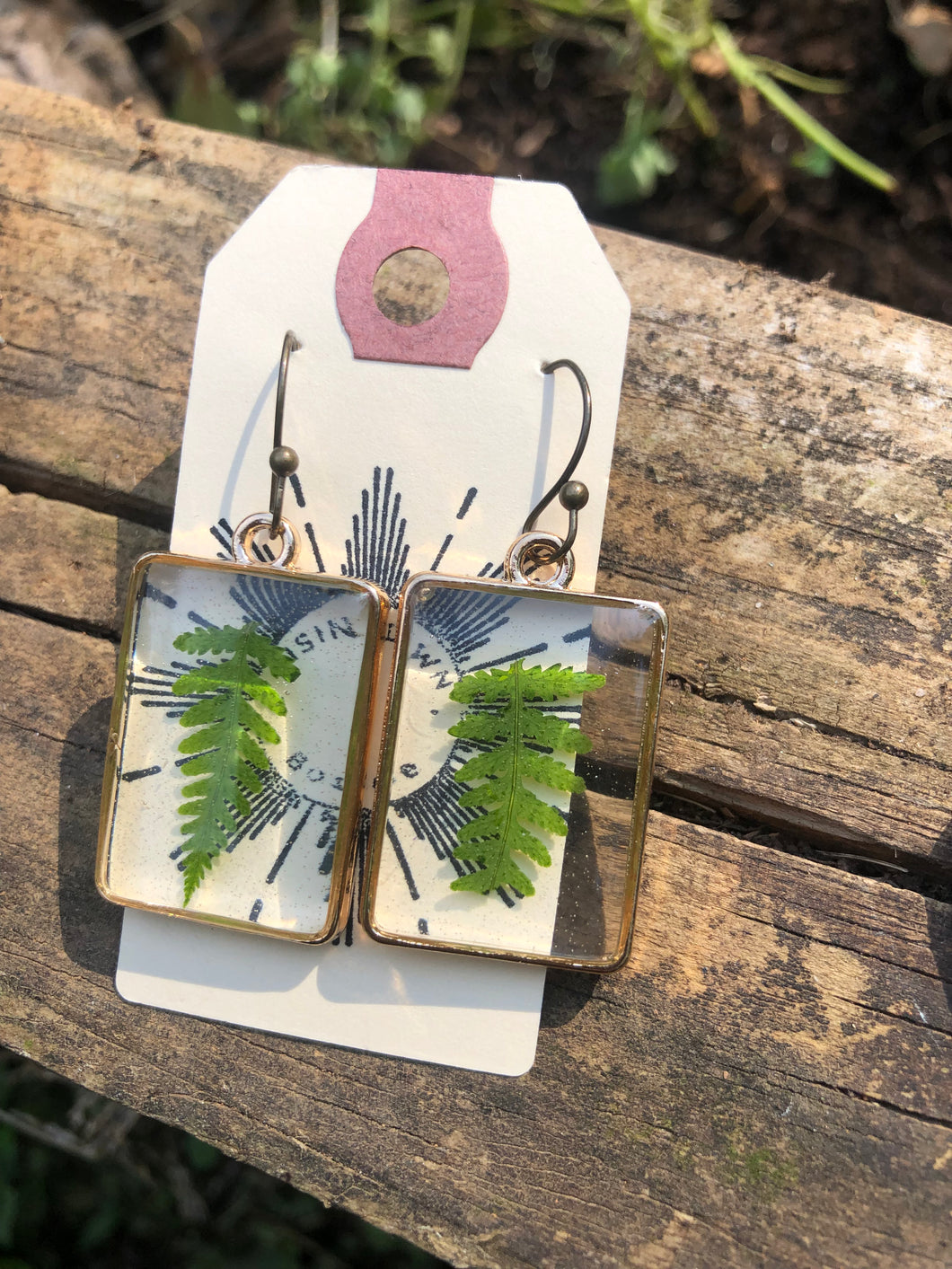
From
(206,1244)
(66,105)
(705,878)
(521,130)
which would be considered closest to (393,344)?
(66,105)

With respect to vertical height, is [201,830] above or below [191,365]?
below

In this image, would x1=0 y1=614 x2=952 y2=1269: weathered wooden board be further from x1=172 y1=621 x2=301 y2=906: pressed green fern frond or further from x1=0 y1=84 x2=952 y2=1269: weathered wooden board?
x1=172 y1=621 x2=301 y2=906: pressed green fern frond

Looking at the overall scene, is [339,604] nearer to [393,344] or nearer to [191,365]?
[393,344]

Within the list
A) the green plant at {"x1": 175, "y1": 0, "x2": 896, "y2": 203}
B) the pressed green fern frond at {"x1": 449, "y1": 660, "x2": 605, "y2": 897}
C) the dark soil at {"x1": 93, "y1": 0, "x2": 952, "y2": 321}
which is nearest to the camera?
the pressed green fern frond at {"x1": 449, "y1": 660, "x2": 605, "y2": 897}

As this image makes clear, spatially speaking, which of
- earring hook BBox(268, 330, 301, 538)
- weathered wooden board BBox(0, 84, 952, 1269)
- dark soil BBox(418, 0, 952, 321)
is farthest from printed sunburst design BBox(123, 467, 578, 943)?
dark soil BBox(418, 0, 952, 321)

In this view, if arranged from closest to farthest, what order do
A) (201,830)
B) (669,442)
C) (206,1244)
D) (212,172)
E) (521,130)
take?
1. (201,830)
2. (669,442)
3. (212,172)
4. (206,1244)
5. (521,130)

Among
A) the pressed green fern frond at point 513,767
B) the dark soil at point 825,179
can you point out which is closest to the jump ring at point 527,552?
the pressed green fern frond at point 513,767

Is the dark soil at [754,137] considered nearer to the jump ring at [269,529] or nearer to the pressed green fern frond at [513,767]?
the jump ring at [269,529]
